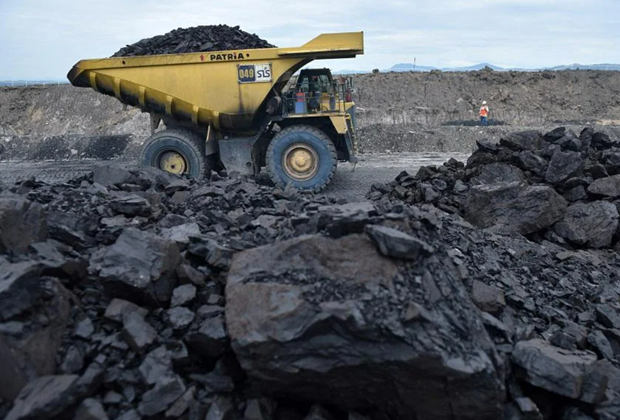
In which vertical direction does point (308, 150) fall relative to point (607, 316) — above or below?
above

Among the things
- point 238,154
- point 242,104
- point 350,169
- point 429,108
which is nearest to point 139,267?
point 242,104

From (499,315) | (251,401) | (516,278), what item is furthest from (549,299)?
(251,401)

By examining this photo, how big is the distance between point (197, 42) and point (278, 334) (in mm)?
7478

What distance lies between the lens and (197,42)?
368 inches

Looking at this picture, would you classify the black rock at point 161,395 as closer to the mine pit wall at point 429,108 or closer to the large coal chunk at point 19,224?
the large coal chunk at point 19,224

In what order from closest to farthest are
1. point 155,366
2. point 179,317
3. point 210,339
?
1. point 155,366
2. point 210,339
3. point 179,317

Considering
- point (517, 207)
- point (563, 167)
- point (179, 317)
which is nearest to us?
point (179, 317)

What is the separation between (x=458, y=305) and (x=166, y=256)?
193 cm

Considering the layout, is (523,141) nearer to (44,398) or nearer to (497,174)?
(497,174)

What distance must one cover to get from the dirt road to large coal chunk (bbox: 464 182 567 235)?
2506mm

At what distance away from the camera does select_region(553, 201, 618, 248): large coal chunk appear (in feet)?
22.5

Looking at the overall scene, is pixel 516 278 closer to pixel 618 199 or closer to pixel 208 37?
pixel 618 199

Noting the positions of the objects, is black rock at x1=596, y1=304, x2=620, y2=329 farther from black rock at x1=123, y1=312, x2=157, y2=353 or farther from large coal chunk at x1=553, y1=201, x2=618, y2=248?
black rock at x1=123, y1=312, x2=157, y2=353

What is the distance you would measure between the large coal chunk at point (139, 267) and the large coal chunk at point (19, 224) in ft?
1.47
